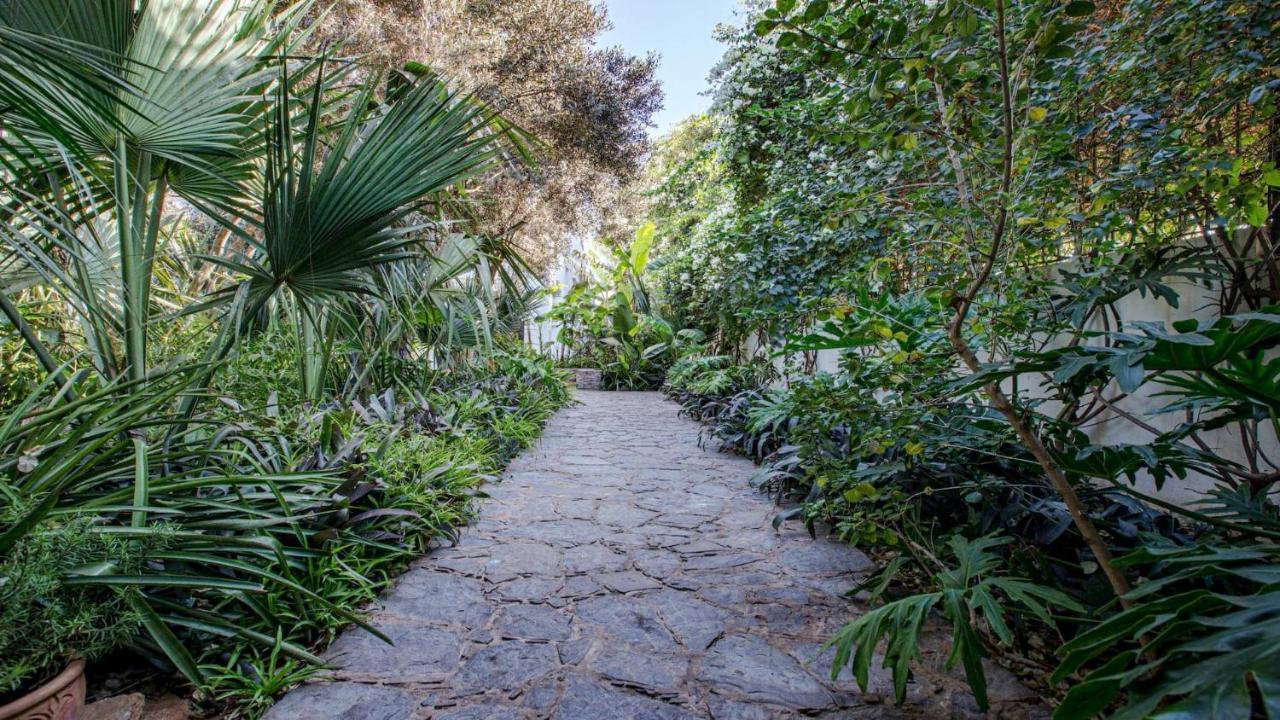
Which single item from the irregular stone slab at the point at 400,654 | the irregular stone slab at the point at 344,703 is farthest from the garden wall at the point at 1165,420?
the irregular stone slab at the point at 344,703

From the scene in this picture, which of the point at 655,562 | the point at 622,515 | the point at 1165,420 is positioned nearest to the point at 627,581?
the point at 655,562

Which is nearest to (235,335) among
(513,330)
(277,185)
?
(277,185)

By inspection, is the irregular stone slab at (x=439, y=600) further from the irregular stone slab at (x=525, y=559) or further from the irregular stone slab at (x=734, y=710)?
the irregular stone slab at (x=734, y=710)

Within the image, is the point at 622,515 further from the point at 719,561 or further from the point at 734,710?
the point at 734,710

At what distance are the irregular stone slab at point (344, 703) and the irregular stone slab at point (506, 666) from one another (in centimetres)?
18

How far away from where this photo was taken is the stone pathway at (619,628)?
5.28ft

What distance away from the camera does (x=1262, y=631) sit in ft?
2.19

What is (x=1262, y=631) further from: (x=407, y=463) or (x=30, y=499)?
(x=407, y=463)

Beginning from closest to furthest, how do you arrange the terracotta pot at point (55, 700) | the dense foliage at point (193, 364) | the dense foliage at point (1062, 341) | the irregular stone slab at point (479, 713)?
the dense foliage at point (1062, 341) → the terracotta pot at point (55, 700) → the dense foliage at point (193, 364) → the irregular stone slab at point (479, 713)

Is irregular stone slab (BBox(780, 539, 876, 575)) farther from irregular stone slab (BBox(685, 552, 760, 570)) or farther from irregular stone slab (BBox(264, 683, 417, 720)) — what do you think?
irregular stone slab (BBox(264, 683, 417, 720))

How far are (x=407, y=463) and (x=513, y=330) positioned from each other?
4.55 meters

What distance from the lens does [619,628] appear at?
204 cm

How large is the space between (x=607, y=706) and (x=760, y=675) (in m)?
0.48

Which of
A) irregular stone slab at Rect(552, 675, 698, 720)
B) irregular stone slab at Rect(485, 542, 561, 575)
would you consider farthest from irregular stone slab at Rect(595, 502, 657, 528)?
irregular stone slab at Rect(552, 675, 698, 720)
